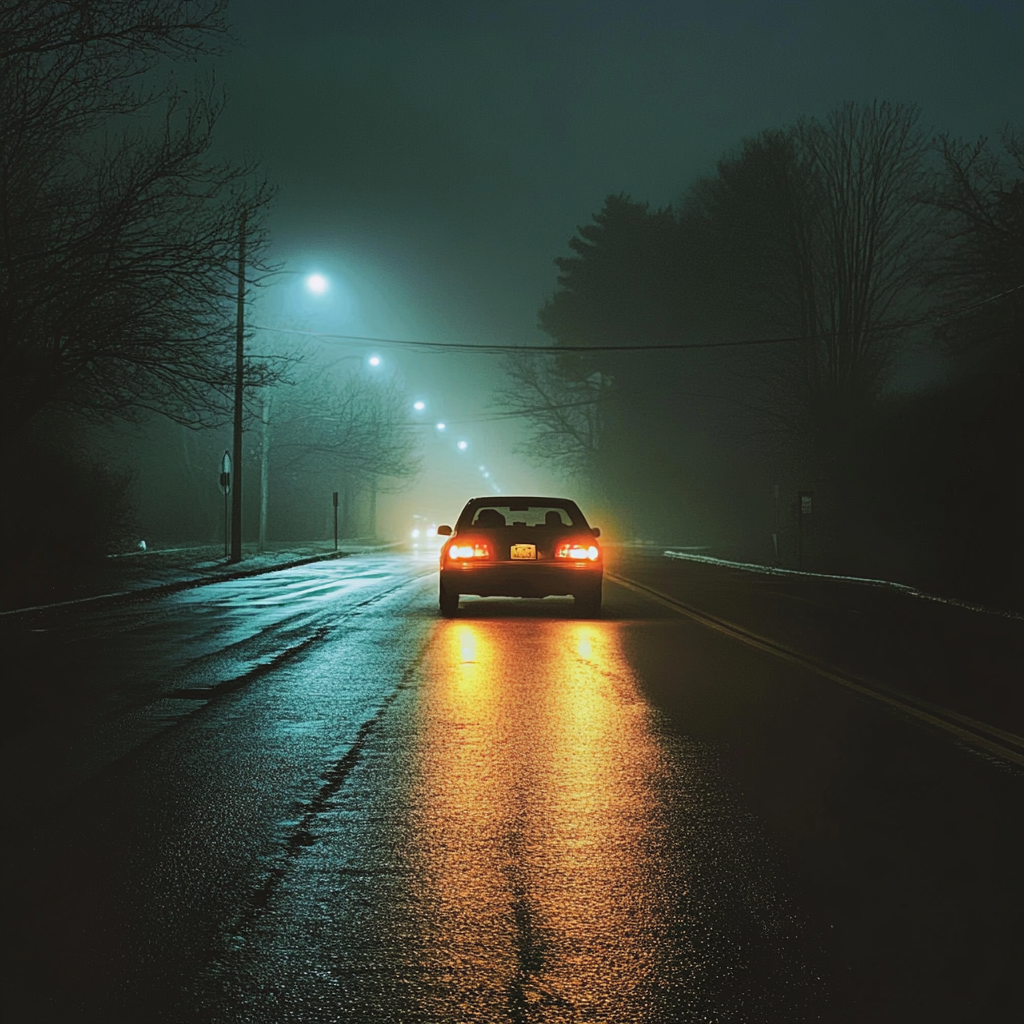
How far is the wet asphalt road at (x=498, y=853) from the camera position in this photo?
4.05 meters

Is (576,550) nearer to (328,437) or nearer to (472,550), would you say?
(472,550)

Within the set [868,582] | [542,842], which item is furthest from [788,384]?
[542,842]

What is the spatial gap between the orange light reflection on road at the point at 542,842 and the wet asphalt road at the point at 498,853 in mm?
Answer: 20

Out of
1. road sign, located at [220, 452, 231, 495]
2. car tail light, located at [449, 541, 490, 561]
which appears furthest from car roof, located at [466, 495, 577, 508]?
road sign, located at [220, 452, 231, 495]

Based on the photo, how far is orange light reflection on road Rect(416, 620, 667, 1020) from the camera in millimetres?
4152

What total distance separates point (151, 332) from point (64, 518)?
6932 millimetres

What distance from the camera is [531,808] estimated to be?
6574 mm

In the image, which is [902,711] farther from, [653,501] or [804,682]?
[653,501]

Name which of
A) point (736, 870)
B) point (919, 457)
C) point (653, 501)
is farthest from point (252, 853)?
point (653, 501)

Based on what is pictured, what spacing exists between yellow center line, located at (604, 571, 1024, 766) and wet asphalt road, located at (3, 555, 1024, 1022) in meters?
0.22

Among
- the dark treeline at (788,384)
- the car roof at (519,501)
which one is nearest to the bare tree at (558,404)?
the dark treeline at (788,384)

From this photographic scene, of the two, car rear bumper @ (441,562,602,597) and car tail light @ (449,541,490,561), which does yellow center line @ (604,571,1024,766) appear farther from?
car tail light @ (449,541,490,561)

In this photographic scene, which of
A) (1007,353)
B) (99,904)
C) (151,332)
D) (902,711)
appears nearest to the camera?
(99,904)

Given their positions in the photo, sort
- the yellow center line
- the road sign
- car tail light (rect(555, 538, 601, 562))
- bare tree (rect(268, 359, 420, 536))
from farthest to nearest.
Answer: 1. bare tree (rect(268, 359, 420, 536))
2. the road sign
3. car tail light (rect(555, 538, 601, 562))
4. the yellow center line
